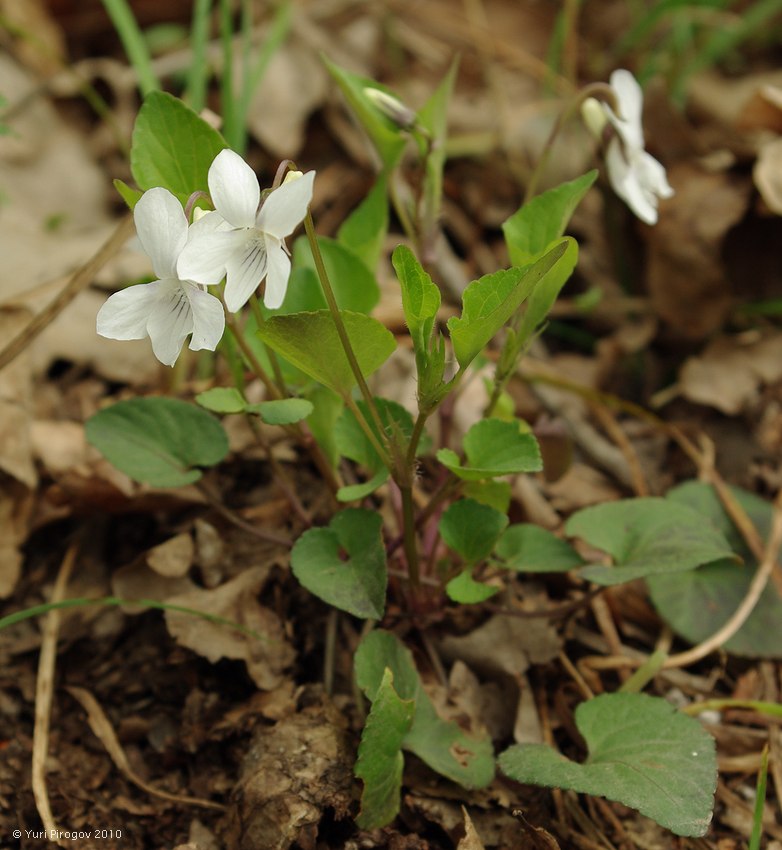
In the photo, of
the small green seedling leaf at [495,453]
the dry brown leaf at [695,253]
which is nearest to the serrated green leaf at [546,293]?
the small green seedling leaf at [495,453]

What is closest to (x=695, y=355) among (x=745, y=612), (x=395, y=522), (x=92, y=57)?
(x=745, y=612)

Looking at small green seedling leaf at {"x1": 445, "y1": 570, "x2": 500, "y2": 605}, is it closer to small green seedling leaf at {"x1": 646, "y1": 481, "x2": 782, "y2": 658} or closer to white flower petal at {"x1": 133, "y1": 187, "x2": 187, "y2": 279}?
small green seedling leaf at {"x1": 646, "y1": 481, "x2": 782, "y2": 658}

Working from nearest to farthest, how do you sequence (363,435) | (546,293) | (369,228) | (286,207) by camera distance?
(286,207), (546,293), (363,435), (369,228)

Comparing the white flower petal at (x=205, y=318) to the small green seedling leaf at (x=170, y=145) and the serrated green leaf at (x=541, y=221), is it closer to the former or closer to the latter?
the small green seedling leaf at (x=170, y=145)

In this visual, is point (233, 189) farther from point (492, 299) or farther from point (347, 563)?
point (347, 563)

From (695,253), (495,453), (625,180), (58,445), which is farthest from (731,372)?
(58,445)

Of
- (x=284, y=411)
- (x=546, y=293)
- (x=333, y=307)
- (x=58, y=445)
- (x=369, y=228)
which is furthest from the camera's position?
(x=58, y=445)
